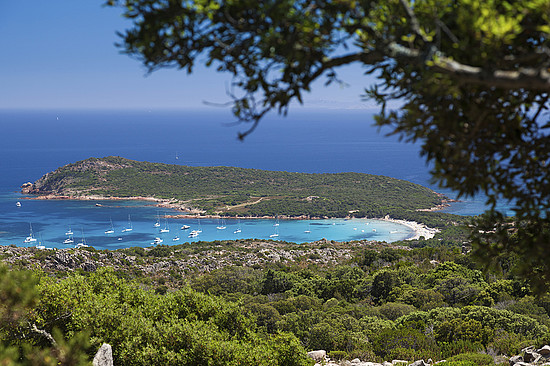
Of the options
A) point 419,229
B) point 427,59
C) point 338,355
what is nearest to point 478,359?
point 338,355

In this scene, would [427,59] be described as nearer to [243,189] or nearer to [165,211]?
[165,211]

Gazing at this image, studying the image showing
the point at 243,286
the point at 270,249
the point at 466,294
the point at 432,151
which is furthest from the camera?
the point at 270,249

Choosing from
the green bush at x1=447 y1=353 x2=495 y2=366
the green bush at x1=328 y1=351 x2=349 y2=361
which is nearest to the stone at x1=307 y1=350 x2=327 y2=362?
the green bush at x1=328 y1=351 x2=349 y2=361

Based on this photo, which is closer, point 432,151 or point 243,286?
point 432,151

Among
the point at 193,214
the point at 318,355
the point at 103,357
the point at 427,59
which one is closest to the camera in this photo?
the point at 427,59

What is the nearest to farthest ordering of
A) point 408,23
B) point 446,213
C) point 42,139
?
point 408,23 < point 446,213 < point 42,139

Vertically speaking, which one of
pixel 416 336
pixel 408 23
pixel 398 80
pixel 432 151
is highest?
pixel 408 23

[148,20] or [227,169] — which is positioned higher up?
[148,20]

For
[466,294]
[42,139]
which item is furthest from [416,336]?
[42,139]

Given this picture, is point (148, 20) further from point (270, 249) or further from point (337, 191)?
point (337, 191)
